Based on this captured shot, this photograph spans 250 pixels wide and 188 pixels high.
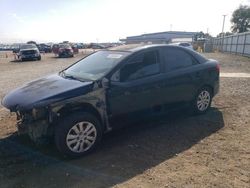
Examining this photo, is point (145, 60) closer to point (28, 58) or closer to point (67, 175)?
point (67, 175)

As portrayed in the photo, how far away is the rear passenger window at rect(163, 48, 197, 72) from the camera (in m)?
5.59

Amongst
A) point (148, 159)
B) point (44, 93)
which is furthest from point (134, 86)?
point (44, 93)

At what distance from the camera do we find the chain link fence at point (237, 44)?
2609 centimetres

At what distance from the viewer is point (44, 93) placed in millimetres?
4344

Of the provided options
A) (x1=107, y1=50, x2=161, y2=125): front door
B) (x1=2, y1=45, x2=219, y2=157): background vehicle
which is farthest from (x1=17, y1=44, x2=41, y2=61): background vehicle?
(x1=107, y1=50, x2=161, y2=125): front door

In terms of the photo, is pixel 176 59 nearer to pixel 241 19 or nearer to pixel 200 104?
pixel 200 104

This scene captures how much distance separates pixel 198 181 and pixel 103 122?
1766mm

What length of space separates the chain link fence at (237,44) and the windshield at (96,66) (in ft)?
75.7

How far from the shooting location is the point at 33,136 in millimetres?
4203

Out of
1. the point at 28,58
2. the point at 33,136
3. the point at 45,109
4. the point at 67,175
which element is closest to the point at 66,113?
the point at 45,109

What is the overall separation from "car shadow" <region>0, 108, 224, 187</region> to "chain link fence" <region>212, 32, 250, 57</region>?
22679mm

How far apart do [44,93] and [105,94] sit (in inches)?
37.6

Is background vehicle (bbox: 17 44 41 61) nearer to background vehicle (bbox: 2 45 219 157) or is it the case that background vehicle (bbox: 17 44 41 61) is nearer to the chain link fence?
the chain link fence

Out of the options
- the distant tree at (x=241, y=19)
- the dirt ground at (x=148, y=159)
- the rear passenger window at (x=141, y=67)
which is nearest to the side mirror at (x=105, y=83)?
the rear passenger window at (x=141, y=67)
